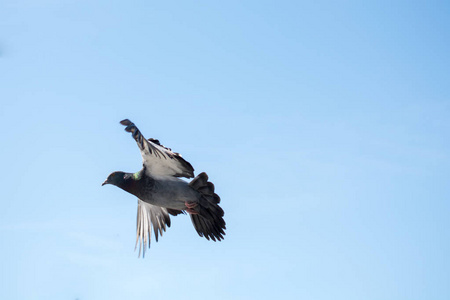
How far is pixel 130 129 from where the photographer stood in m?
11.4

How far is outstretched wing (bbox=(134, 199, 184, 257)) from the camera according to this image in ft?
51.5

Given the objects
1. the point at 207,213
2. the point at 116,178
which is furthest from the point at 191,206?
the point at 116,178

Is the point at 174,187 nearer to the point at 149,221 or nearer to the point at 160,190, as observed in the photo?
the point at 160,190

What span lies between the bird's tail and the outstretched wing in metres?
1.53

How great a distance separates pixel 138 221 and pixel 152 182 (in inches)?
104

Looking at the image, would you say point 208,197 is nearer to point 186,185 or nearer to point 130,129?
point 186,185

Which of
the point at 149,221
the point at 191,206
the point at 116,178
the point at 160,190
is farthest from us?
the point at 149,221

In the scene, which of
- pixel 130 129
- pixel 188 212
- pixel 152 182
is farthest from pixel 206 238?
pixel 130 129

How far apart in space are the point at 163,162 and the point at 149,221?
265cm

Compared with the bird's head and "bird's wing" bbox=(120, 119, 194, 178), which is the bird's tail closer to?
"bird's wing" bbox=(120, 119, 194, 178)

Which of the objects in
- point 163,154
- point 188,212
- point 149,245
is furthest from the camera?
point 149,245

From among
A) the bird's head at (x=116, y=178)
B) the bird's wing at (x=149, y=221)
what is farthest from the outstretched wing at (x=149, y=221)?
the bird's head at (x=116, y=178)

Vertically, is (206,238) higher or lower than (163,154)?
lower

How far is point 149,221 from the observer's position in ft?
52.1
